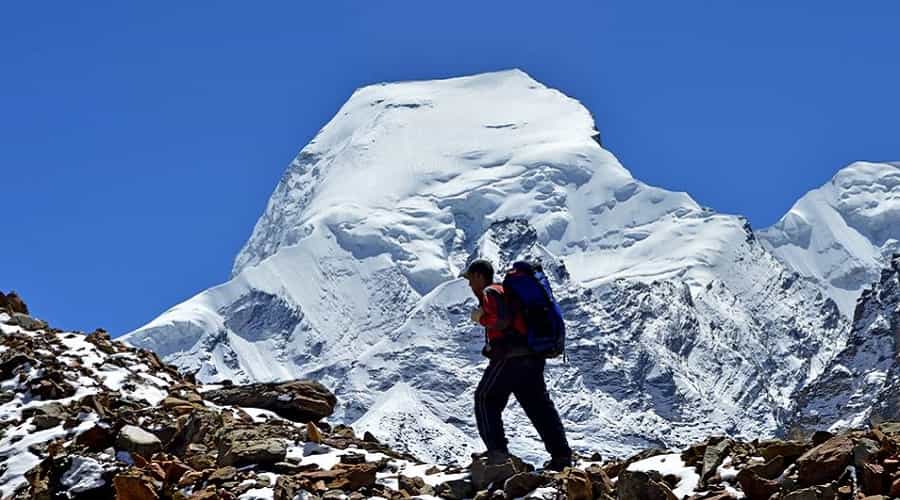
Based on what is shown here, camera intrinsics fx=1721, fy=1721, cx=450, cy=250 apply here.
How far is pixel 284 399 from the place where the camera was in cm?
1961

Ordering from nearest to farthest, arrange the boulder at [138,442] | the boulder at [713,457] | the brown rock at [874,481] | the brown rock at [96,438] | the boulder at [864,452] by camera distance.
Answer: the brown rock at [874,481] < the boulder at [864,452] < the boulder at [713,457] < the boulder at [138,442] < the brown rock at [96,438]

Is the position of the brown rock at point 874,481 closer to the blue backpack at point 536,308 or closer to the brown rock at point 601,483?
the brown rock at point 601,483

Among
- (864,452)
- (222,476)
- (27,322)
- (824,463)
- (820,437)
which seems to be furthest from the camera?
(27,322)

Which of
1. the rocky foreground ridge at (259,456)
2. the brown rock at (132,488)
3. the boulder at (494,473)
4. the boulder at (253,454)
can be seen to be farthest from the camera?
the boulder at (253,454)

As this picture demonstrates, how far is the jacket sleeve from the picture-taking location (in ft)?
48.8

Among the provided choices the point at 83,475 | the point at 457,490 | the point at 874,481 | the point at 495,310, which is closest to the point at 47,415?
the point at 83,475

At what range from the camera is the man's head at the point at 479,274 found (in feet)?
50.7

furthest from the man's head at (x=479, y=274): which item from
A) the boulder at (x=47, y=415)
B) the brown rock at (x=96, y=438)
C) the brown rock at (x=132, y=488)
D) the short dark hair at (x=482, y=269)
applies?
the boulder at (x=47, y=415)

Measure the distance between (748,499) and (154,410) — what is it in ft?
23.9

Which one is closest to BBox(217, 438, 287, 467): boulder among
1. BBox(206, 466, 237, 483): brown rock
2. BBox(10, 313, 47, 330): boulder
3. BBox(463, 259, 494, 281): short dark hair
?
BBox(206, 466, 237, 483): brown rock

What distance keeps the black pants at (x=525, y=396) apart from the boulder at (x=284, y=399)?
15.1 ft

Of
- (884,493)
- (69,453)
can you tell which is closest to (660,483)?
(884,493)

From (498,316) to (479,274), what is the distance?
0.75 metres

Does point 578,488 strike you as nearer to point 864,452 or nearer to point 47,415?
point 864,452
